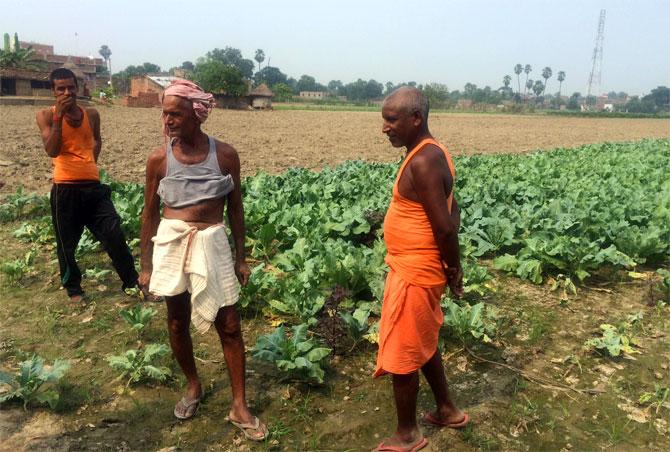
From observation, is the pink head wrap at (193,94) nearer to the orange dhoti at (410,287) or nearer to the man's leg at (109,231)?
the orange dhoti at (410,287)

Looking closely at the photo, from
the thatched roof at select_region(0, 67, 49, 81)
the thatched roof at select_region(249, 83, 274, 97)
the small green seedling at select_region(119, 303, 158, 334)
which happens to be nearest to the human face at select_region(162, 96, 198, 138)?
the small green seedling at select_region(119, 303, 158, 334)

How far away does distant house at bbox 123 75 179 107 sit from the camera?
4191 cm

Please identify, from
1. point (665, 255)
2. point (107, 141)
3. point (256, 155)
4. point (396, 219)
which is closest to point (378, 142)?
point (256, 155)

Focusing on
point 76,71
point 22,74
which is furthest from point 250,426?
point 22,74

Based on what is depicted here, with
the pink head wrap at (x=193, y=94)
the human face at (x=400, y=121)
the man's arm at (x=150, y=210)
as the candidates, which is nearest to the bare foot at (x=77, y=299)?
the man's arm at (x=150, y=210)

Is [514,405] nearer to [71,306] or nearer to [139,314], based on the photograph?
[139,314]

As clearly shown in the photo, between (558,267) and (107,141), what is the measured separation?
1599 centimetres

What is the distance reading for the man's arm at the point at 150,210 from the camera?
2.83 m

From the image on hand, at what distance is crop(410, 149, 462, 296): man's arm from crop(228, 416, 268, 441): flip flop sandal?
1411 millimetres

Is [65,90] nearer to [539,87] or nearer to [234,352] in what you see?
[234,352]

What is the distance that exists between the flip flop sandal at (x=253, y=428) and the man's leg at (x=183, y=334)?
40 centimetres

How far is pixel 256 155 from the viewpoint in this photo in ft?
54.1

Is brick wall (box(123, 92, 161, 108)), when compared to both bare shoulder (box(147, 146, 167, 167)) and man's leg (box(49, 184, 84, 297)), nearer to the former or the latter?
man's leg (box(49, 184, 84, 297))

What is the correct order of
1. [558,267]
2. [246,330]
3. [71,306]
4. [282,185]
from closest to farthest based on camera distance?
[246,330], [71,306], [558,267], [282,185]
